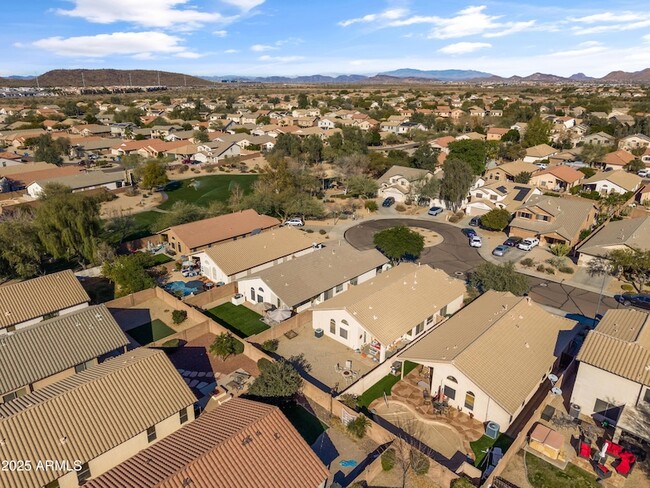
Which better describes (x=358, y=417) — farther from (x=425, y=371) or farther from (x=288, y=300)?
(x=288, y=300)

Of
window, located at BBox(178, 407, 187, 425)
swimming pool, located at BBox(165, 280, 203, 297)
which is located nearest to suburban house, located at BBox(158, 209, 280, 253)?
swimming pool, located at BBox(165, 280, 203, 297)

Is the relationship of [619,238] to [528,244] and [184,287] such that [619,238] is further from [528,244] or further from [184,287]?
[184,287]

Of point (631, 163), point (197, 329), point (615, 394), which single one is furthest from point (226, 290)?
point (631, 163)

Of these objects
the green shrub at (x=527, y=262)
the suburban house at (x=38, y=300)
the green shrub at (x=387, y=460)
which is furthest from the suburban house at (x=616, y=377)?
the suburban house at (x=38, y=300)

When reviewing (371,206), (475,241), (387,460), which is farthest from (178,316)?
(371,206)

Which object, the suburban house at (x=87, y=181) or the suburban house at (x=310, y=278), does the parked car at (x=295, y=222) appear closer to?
the suburban house at (x=310, y=278)

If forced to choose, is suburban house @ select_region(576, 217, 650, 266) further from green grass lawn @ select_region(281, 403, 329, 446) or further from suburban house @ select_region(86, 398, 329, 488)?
suburban house @ select_region(86, 398, 329, 488)
